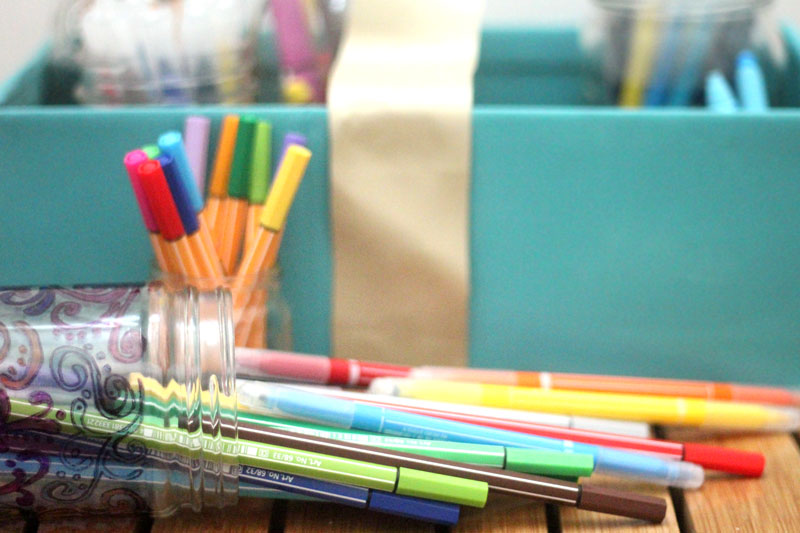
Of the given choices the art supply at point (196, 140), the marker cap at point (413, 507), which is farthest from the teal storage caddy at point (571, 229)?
the marker cap at point (413, 507)

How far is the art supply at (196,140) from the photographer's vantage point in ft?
1.33

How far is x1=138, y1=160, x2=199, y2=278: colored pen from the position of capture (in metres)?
0.35

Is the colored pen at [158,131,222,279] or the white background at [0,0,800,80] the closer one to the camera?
the colored pen at [158,131,222,279]

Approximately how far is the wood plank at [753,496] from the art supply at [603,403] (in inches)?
0.4

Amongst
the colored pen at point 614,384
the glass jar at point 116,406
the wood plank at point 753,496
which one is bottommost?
the wood plank at point 753,496

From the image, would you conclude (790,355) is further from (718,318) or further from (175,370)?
(175,370)

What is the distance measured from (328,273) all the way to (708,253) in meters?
0.17

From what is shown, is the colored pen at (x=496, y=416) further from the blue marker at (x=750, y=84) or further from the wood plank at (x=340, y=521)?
the blue marker at (x=750, y=84)

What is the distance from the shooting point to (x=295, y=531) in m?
0.35

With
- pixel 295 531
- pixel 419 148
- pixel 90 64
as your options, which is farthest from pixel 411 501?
pixel 90 64

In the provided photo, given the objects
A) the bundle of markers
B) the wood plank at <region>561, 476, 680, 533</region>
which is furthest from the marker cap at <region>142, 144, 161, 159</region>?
the wood plank at <region>561, 476, 680, 533</region>

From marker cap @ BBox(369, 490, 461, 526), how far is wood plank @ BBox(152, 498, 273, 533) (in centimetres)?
5

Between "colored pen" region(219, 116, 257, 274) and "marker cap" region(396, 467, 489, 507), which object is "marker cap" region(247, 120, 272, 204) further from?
"marker cap" region(396, 467, 489, 507)

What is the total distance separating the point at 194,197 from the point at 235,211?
38 millimetres
